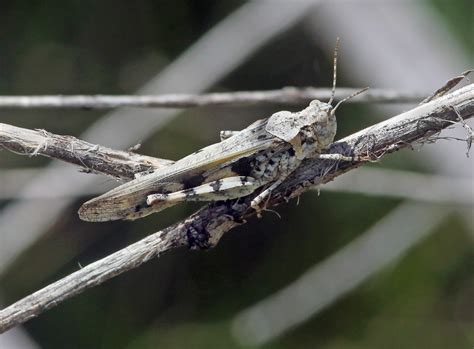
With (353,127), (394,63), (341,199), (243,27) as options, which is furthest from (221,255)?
(394,63)

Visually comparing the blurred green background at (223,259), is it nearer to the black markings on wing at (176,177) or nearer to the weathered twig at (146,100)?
the weathered twig at (146,100)

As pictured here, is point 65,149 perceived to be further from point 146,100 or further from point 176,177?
point 146,100

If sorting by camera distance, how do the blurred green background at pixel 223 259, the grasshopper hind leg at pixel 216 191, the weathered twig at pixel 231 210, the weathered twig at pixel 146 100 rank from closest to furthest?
1. the weathered twig at pixel 231 210
2. the grasshopper hind leg at pixel 216 191
3. the weathered twig at pixel 146 100
4. the blurred green background at pixel 223 259

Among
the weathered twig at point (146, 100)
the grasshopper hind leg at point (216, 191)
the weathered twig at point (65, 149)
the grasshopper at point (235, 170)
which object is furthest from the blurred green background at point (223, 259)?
the weathered twig at point (65, 149)

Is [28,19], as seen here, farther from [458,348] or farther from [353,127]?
[458,348]

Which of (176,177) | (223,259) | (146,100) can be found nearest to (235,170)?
(176,177)

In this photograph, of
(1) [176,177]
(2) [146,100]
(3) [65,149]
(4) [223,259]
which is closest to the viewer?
(3) [65,149]

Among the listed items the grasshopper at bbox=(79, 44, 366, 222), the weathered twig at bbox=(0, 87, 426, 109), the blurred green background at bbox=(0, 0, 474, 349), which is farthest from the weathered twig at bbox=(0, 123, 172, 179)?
the blurred green background at bbox=(0, 0, 474, 349)
